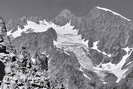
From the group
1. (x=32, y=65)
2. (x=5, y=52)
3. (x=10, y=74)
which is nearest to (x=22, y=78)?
(x=10, y=74)

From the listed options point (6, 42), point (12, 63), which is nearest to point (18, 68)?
point (12, 63)

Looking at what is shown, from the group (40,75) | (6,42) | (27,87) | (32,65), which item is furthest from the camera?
(6,42)

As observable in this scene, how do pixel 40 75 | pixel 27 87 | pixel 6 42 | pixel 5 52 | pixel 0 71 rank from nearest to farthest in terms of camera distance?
pixel 27 87
pixel 40 75
pixel 0 71
pixel 5 52
pixel 6 42

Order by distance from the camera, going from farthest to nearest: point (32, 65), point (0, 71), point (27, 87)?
point (0, 71), point (32, 65), point (27, 87)

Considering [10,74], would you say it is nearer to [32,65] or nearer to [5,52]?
[32,65]

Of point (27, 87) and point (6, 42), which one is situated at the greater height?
point (6, 42)

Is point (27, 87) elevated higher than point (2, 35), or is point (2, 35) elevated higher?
point (2, 35)

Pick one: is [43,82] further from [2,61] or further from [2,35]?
[2,35]

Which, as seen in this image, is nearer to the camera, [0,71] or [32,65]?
[32,65]

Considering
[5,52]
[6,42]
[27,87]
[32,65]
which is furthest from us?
[6,42]
